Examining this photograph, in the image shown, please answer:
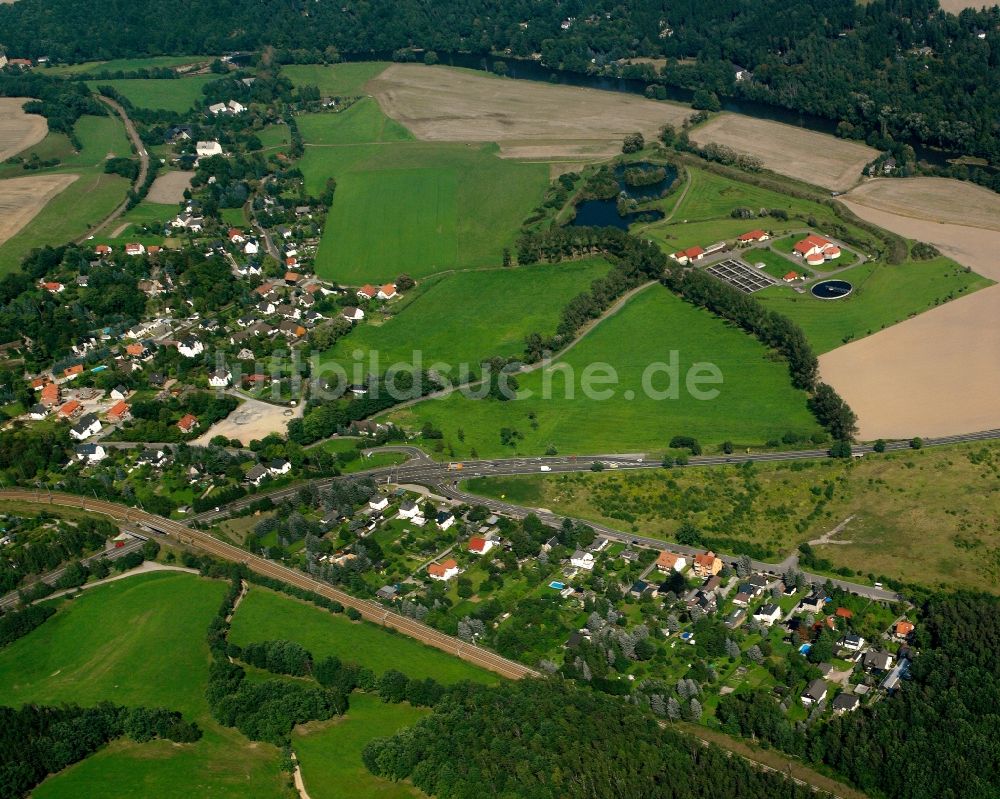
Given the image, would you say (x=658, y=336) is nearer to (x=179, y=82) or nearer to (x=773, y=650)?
(x=773, y=650)

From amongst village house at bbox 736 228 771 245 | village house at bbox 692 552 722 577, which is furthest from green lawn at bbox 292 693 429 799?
village house at bbox 736 228 771 245

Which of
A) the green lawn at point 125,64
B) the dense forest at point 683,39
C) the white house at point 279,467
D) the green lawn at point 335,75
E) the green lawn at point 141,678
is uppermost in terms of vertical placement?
the dense forest at point 683,39

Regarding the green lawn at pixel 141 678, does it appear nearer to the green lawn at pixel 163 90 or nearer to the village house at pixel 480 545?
the village house at pixel 480 545

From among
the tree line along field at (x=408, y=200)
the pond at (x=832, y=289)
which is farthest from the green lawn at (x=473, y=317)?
the pond at (x=832, y=289)

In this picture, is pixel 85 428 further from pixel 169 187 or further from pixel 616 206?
pixel 616 206

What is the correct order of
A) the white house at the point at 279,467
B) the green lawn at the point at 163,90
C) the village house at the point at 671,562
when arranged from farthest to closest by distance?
the green lawn at the point at 163,90 < the white house at the point at 279,467 < the village house at the point at 671,562

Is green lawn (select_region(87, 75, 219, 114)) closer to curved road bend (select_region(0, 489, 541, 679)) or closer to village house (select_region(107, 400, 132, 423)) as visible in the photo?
village house (select_region(107, 400, 132, 423))
